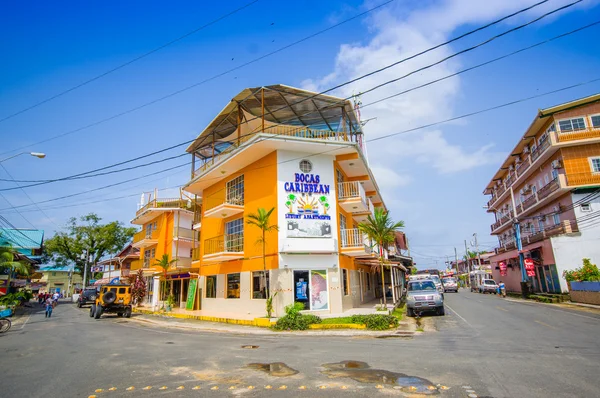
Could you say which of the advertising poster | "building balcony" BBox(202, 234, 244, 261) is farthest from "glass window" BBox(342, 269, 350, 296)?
"building balcony" BBox(202, 234, 244, 261)

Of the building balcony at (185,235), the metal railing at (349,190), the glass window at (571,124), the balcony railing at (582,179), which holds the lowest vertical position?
the building balcony at (185,235)

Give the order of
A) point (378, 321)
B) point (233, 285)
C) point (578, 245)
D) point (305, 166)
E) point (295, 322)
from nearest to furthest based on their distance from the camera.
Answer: point (378, 321)
point (295, 322)
point (305, 166)
point (233, 285)
point (578, 245)

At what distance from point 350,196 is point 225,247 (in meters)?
9.35

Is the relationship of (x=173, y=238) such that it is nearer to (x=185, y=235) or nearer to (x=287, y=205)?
(x=185, y=235)

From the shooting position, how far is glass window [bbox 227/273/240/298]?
2222 centimetres

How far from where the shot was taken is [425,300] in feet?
60.3

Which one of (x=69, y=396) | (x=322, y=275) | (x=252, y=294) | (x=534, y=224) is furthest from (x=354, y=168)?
(x=534, y=224)

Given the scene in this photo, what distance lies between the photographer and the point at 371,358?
28.0 ft

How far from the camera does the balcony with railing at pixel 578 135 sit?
29.0 m

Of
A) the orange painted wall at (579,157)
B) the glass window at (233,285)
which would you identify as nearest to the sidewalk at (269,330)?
the glass window at (233,285)

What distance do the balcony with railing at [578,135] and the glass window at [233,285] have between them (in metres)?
29.9

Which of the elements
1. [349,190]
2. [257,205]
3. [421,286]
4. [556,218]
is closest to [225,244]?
[257,205]

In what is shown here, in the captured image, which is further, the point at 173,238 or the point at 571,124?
the point at 173,238

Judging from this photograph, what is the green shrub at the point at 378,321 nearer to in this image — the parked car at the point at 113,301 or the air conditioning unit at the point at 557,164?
the parked car at the point at 113,301
